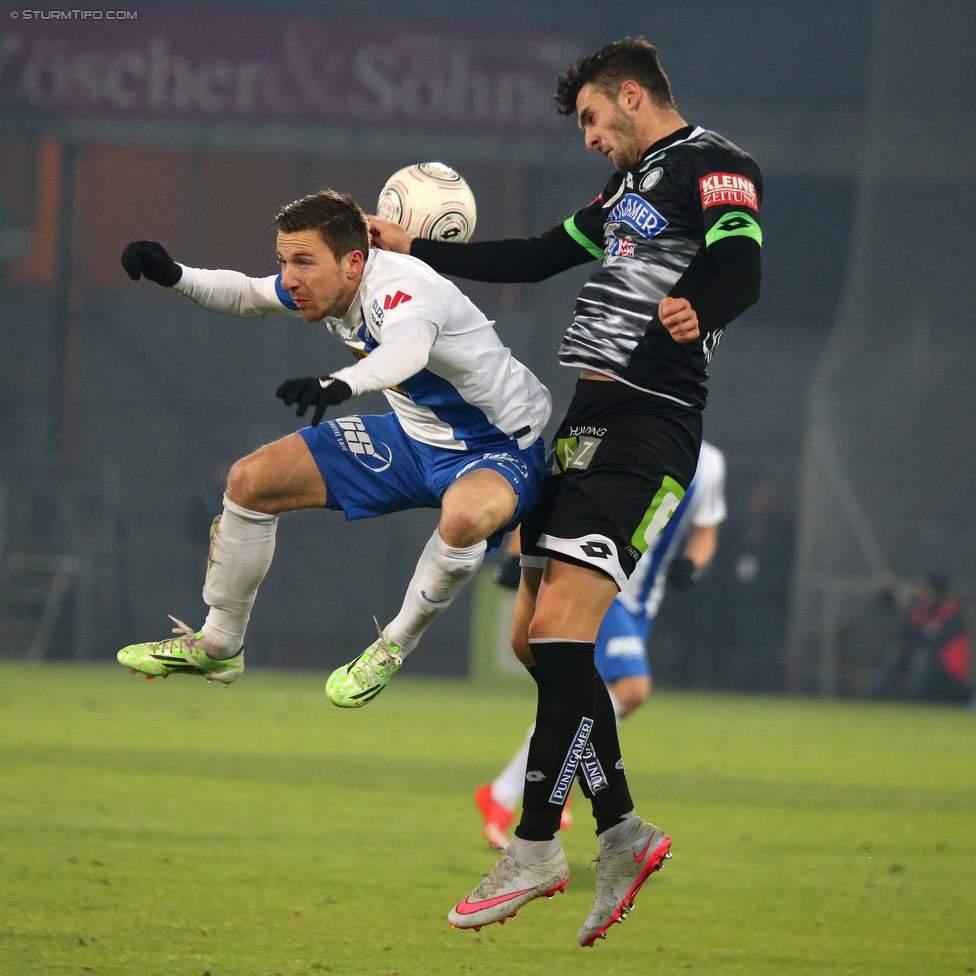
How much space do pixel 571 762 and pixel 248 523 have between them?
1.12 m

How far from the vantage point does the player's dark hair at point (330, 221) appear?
4.11 m

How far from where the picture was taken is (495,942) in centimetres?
509

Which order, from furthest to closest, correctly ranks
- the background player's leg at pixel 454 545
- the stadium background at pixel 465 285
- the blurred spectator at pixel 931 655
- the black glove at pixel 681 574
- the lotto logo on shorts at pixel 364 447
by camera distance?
the stadium background at pixel 465 285, the blurred spectator at pixel 931 655, the black glove at pixel 681 574, the lotto logo on shorts at pixel 364 447, the background player's leg at pixel 454 545

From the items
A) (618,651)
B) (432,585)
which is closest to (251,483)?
(432,585)

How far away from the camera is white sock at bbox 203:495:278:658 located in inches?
173

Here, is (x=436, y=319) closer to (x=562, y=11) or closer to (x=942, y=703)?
(x=942, y=703)

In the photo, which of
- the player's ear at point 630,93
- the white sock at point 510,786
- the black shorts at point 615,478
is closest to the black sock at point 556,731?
the black shorts at point 615,478

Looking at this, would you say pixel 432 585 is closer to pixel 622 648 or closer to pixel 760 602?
pixel 622 648

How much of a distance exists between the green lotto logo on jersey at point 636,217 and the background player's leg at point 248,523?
106 cm

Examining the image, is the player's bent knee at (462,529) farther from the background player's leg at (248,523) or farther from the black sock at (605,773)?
the black sock at (605,773)

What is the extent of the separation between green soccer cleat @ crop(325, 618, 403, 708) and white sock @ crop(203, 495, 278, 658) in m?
0.36

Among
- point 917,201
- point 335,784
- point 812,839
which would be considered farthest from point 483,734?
point 917,201

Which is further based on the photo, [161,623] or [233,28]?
[233,28]

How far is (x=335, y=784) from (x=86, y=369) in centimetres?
1094
